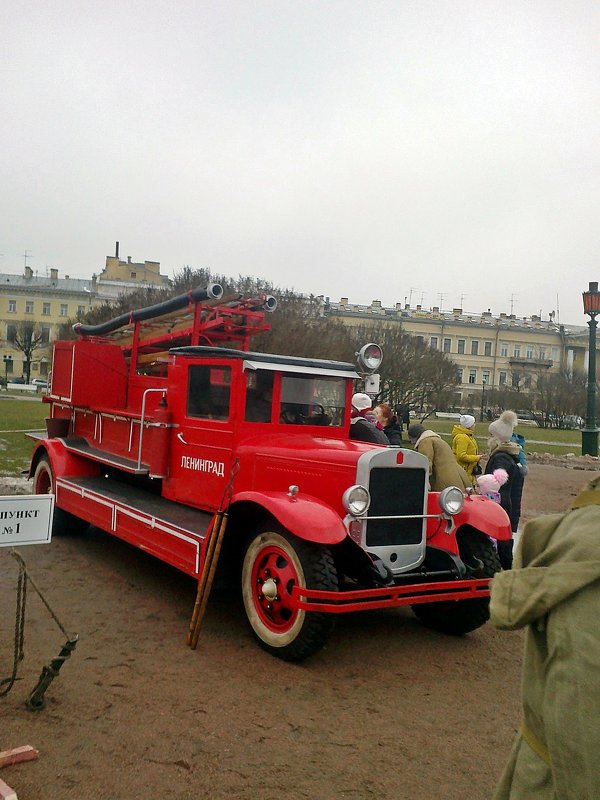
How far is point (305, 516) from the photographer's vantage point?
496 cm

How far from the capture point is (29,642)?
205 inches

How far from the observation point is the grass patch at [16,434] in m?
14.3

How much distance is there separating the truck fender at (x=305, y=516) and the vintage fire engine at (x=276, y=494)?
12 mm

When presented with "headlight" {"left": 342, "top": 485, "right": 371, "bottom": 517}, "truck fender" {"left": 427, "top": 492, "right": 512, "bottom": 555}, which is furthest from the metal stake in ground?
"truck fender" {"left": 427, "top": 492, "right": 512, "bottom": 555}

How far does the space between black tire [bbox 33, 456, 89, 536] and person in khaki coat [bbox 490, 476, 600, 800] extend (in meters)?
7.61

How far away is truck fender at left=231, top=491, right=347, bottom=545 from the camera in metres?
4.85

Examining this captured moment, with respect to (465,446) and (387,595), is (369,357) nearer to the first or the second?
(465,446)

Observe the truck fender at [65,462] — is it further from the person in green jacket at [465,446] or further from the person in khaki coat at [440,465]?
the person in green jacket at [465,446]

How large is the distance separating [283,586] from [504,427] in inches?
144

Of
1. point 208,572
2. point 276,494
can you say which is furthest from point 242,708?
point 276,494

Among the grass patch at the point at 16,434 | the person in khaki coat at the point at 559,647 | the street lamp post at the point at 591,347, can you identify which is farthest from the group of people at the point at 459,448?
the street lamp post at the point at 591,347

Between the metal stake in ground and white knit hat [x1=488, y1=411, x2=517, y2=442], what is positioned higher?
white knit hat [x1=488, y1=411, x2=517, y2=442]

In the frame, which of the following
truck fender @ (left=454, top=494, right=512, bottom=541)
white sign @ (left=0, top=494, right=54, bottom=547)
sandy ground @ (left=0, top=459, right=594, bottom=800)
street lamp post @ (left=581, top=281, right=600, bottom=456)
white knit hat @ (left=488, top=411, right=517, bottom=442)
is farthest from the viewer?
street lamp post @ (left=581, top=281, right=600, bottom=456)

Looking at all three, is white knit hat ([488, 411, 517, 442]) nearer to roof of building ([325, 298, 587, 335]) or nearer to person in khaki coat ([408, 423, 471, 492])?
person in khaki coat ([408, 423, 471, 492])
